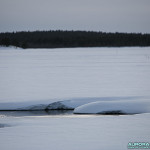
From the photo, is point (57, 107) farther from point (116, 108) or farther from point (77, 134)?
point (77, 134)

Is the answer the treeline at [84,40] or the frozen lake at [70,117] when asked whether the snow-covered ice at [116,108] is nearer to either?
the frozen lake at [70,117]

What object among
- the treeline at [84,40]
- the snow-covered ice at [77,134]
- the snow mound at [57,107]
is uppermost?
the treeline at [84,40]

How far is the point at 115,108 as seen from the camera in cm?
991

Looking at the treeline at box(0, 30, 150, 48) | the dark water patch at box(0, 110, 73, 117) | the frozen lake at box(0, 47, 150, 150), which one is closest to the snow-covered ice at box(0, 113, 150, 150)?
the frozen lake at box(0, 47, 150, 150)

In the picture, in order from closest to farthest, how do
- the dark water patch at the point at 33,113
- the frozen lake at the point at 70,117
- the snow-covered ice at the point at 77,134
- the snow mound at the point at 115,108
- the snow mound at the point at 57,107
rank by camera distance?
the snow-covered ice at the point at 77,134
the frozen lake at the point at 70,117
the snow mound at the point at 115,108
the dark water patch at the point at 33,113
the snow mound at the point at 57,107

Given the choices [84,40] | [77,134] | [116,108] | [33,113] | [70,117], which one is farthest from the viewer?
[84,40]

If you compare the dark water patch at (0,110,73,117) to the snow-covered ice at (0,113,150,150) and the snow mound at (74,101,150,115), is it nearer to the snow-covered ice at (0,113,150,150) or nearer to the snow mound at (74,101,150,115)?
the snow mound at (74,101,150,115)

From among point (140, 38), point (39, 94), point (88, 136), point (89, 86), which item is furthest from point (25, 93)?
point (140, 38)

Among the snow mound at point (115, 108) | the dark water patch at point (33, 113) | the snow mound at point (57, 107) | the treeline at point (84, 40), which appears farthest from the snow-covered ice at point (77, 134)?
the treeline at point (84, 40)

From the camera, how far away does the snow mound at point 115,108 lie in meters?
9.72

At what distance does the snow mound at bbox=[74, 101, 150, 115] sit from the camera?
9719 mm

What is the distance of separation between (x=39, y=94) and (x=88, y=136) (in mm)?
6786

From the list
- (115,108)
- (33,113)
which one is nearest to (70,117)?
(115,108)

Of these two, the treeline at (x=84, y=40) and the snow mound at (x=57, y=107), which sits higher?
the treeline at (x=84, y=40)
